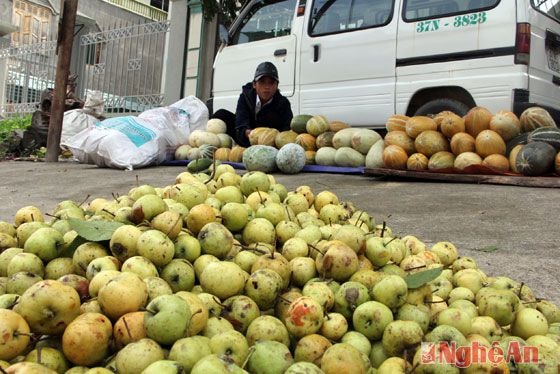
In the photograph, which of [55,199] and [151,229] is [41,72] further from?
[151,229]

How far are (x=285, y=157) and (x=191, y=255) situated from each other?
479cm

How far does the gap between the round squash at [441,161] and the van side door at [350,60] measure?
46.6 inches

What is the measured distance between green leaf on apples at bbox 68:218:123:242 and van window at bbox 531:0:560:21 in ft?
18.2

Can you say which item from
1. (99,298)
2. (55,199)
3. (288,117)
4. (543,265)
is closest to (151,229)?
(99,298)

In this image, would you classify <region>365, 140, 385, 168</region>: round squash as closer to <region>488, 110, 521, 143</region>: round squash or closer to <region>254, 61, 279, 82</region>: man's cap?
<region>488, 110, 521, 143</region>: round squash

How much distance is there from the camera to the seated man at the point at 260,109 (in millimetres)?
7320

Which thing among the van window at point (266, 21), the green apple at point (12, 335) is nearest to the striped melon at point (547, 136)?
the van window at point (266, 21)

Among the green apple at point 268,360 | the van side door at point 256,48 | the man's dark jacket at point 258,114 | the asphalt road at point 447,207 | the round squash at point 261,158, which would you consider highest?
the van side door at point 256,48

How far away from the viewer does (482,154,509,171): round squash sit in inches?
222

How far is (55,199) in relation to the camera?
19.7ft

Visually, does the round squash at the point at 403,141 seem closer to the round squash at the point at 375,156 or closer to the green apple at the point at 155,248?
the round squash at the point at 375,156

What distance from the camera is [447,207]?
4.61 meters

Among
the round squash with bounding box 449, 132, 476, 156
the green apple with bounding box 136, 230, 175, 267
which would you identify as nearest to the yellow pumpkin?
the round squash with bounding box 449, 132, 476, 156

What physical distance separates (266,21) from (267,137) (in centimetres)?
204
